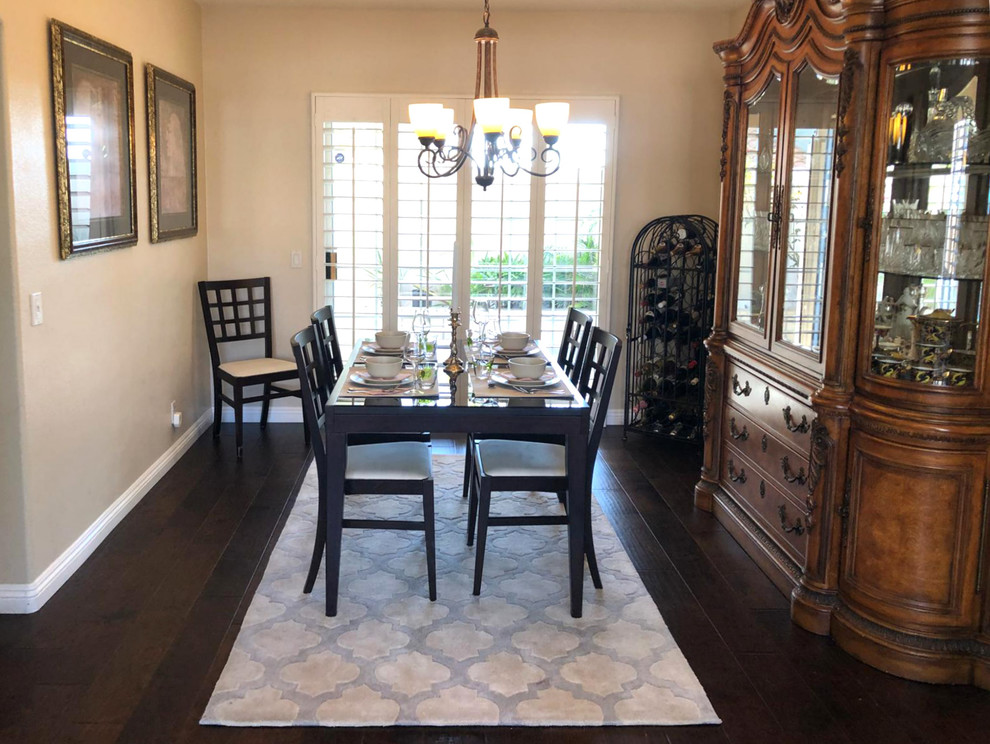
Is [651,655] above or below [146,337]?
below

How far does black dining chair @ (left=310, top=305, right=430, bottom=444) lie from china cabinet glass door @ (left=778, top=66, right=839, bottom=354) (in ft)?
5.32

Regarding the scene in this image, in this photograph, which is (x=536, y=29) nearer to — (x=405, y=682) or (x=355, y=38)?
(x=355, y=38)

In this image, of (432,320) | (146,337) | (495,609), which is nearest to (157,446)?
Answer: (146,337)

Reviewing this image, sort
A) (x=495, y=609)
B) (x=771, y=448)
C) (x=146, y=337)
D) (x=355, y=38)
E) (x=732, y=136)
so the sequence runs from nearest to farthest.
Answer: (x=495, y=609), (x=771, y=448), (x=732, y=136), (x=146, y=337), (x=355, y=38)

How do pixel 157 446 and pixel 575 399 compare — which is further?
pixel 157 446

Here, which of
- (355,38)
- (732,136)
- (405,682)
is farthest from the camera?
(355,38)

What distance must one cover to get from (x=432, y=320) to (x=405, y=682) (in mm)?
3451

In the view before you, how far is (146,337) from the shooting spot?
482cm

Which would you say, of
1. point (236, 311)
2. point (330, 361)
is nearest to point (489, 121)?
point (330, 361)

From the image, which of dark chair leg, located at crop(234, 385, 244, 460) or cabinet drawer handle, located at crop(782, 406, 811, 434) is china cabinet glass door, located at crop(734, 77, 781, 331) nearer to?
cabinet drawer handle, located at crop(782, 406, 811, 434)

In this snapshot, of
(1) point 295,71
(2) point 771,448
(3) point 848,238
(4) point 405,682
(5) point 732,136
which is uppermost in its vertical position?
(1) point 295,71

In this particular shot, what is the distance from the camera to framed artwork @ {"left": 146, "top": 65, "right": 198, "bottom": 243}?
4.87m

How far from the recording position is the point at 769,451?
393cm

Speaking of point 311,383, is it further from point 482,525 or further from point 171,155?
point 171,155
